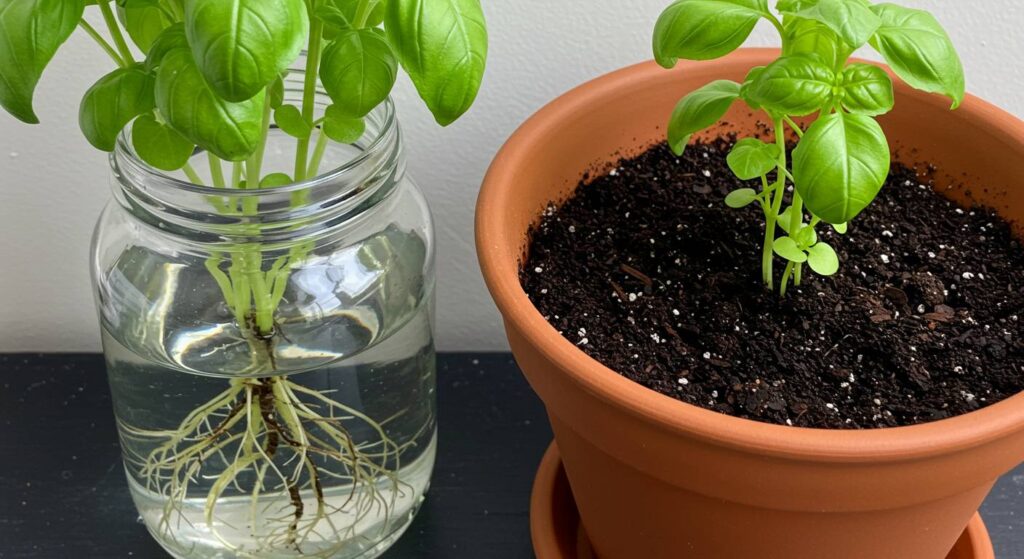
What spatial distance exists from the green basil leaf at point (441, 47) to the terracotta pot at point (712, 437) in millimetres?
159

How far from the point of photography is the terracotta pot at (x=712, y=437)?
2.22ft

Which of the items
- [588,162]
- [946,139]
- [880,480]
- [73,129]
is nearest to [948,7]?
[946,139]

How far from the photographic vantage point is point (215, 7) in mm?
572

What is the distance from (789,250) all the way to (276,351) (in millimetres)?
420

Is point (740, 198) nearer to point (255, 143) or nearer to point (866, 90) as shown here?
point (866, 90)

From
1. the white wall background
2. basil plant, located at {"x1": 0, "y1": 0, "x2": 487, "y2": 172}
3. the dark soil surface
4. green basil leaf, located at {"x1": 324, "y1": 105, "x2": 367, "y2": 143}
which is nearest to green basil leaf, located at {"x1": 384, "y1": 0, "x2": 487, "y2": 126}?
basil plant, located at {"x1": 0, "y1": 0, "x2": 487, "y2": 172}

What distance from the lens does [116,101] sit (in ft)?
2.32

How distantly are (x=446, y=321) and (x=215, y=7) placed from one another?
2.37 feet

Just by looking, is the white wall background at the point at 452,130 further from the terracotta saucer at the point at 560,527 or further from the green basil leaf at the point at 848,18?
Result: the green basil leaf at the point at 848,18

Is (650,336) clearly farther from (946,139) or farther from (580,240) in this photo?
(946,139)

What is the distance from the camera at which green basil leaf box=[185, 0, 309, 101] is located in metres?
0.57

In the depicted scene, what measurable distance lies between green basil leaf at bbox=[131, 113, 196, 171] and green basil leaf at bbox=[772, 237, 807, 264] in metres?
0.44

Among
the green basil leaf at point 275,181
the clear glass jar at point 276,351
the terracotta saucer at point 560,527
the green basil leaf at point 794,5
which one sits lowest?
the terracotta saucer at point 560,527

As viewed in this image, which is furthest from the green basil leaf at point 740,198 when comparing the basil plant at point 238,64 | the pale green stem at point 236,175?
the pale green stem at point 236,175
